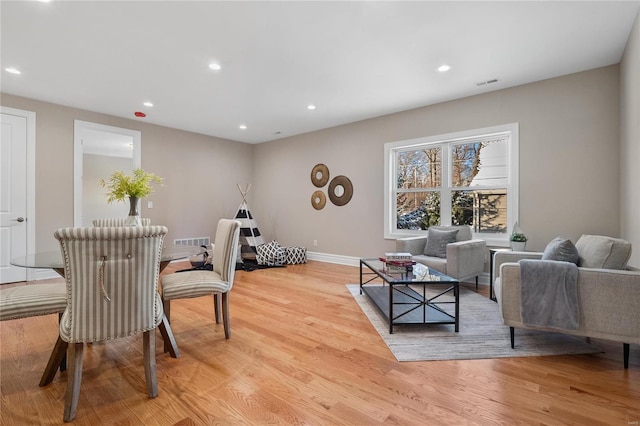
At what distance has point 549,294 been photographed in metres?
2.08

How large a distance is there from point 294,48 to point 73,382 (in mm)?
2992

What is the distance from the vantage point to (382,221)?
5.09 metres

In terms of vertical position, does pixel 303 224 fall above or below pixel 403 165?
below

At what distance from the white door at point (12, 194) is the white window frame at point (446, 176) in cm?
528

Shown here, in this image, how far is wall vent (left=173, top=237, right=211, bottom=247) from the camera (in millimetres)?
5879

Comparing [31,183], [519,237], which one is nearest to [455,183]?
[519,237]

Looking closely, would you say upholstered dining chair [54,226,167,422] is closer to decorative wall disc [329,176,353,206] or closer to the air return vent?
the air return vent

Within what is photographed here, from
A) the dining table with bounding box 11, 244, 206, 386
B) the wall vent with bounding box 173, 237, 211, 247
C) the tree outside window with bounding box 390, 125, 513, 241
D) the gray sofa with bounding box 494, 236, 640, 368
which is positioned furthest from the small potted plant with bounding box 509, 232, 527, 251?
the wall vent with bounding box 173, 237, 211, 247

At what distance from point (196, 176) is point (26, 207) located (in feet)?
8.49

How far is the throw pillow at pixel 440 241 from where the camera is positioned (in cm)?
398

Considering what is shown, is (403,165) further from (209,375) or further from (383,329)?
(209,375)

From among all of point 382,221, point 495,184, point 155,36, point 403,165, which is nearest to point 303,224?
point 382,221

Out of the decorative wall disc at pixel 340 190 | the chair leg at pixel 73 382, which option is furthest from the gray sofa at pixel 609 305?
the decorative wall disc at pixel 340 190

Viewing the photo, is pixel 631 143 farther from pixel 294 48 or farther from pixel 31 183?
pixel 31 183
